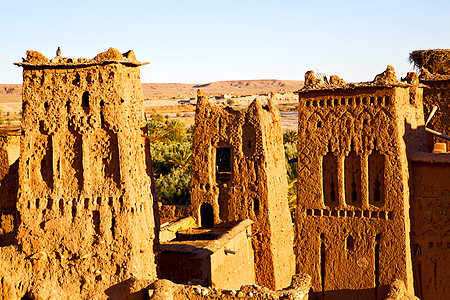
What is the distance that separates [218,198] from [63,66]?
8.03m

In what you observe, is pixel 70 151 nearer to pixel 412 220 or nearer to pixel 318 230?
pixel 318 230

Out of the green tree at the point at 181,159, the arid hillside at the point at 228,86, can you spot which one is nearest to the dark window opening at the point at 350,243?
the green tree at the point at 181,159

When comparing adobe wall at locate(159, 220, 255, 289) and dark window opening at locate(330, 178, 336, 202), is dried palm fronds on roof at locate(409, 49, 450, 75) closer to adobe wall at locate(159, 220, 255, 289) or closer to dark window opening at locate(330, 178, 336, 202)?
dark window opening at locate(330, 178, 336, 202)

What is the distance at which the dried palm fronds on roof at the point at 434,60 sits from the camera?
61.6ft

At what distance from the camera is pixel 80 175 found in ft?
39.2

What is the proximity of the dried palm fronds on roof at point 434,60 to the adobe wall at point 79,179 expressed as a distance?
33.7ft

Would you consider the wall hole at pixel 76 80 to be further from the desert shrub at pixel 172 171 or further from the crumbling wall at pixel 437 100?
the desert shrub at pixel 172 171

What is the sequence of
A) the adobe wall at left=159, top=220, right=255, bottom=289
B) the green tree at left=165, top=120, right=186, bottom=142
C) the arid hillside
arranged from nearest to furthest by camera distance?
1. the adobe wall at left=159, top=220, right=255, bottom=289
2. the green tree at left=165, top=120, right=186, bottom=142
3. the arid hillside

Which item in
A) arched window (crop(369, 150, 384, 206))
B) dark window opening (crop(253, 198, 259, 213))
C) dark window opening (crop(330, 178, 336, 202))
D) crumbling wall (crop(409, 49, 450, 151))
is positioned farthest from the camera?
dark window opening (crop(253, 198, 259, 213))

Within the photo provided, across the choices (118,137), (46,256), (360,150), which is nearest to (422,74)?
(360,150)

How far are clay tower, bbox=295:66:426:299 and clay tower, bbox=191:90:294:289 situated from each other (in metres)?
4.50

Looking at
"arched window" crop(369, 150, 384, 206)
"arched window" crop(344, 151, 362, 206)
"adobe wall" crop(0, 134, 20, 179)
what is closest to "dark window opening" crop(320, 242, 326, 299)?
"arched window" crop(344, 151, 362, 206)

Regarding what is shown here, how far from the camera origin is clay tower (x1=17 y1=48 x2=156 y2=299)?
11.8m

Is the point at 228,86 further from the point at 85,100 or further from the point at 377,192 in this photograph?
the point at 85,100
